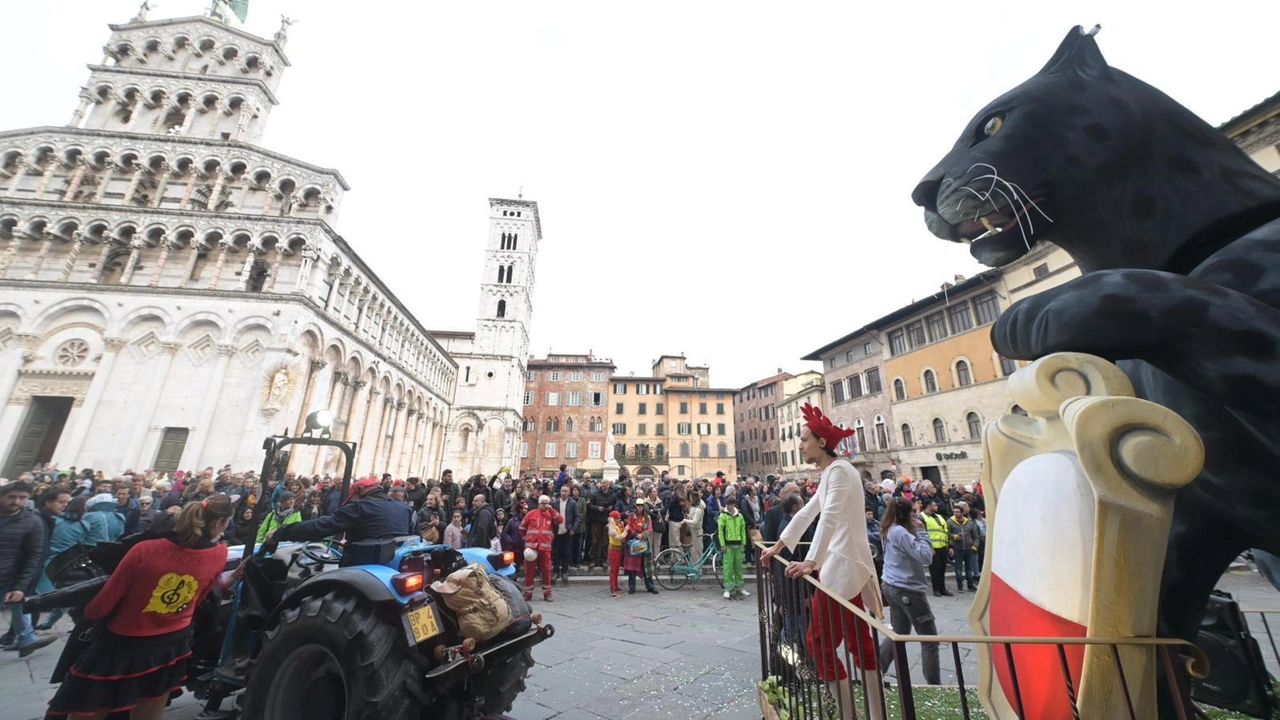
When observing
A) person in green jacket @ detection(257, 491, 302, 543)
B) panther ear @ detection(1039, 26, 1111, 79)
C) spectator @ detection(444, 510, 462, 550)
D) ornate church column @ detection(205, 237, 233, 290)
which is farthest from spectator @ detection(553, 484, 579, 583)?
ornate church column @ detection(205, 237, 233, 290)

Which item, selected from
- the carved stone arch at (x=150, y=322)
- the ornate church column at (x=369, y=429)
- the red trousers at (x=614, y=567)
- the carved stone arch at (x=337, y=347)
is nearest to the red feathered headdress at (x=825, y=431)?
the red trousers at (x=614, y=567)

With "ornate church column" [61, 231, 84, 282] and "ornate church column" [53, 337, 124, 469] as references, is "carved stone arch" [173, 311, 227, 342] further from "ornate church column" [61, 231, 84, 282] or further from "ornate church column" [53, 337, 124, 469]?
"ornate church column" [61, 231, 84, 282]

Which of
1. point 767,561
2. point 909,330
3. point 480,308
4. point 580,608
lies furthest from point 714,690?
point 480,308

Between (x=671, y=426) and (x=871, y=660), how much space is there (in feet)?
150

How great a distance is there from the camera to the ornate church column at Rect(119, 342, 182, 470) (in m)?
17.2

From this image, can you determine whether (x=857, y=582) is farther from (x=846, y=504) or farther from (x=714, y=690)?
(x=714, y=690)

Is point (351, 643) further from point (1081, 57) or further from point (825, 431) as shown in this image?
point (1081, 57)

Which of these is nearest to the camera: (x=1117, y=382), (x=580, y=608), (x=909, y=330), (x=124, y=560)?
(x=1117, y=382)

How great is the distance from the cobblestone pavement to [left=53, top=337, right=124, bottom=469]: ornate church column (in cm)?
1635

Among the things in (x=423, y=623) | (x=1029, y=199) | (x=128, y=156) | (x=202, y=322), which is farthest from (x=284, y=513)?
(x=128, y=156)

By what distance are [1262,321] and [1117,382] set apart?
0.89ft

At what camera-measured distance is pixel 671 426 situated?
4834cm

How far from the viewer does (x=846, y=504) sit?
116 inches

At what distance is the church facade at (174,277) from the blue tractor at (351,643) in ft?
57.7
